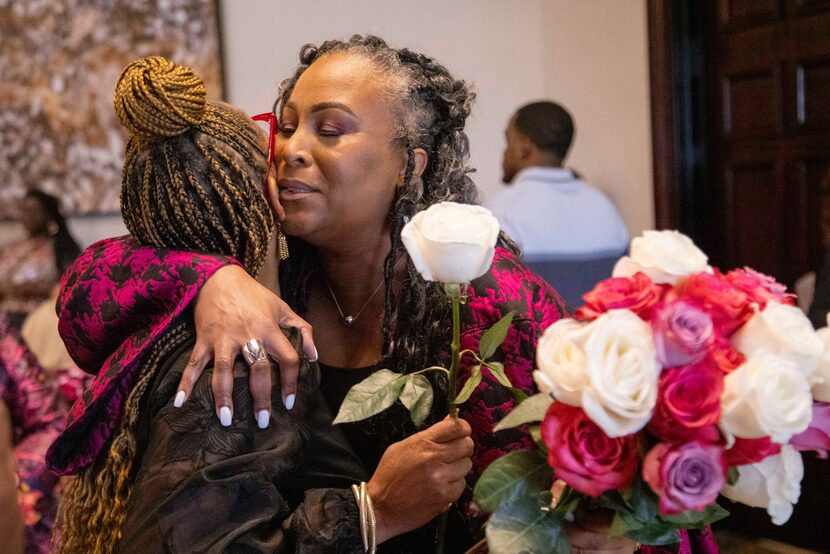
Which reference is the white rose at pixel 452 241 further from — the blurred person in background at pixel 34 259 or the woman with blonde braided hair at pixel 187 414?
the blurred person in background at pixel 34 259

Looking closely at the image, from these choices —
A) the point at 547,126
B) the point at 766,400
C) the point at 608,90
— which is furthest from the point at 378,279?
the point at 608,90

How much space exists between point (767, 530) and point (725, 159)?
1.57m

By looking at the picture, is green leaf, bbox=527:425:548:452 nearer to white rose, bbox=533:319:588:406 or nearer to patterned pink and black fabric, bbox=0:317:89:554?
white rose, bbox=533:319:588:406

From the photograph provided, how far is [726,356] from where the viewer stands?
85 cm

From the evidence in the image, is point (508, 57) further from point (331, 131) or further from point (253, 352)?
point (253, 352)

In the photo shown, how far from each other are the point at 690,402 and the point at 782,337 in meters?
0.10

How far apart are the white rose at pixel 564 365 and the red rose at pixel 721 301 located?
0.38 feet

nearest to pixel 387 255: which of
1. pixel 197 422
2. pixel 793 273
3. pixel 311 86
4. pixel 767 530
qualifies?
pixel 311 86

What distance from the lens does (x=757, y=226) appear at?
12.4 ft

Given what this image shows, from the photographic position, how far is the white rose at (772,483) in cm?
87

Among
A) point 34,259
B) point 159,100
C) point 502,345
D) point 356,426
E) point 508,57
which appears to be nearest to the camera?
point 159,100

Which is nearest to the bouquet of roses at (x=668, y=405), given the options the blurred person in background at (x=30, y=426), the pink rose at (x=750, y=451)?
the pink rose at (x=750, y=451)

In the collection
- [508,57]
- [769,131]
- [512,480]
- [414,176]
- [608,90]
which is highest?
[508,57]

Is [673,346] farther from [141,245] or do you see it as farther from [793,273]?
[793,273]
